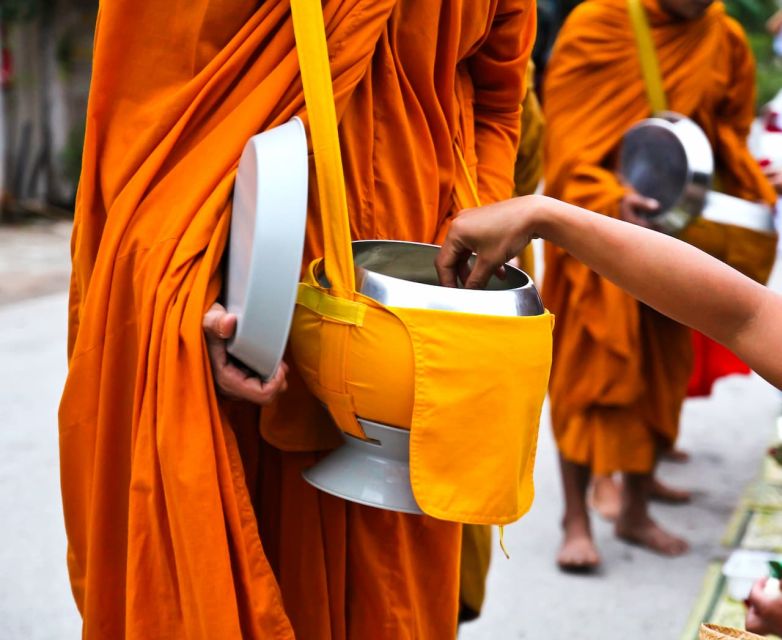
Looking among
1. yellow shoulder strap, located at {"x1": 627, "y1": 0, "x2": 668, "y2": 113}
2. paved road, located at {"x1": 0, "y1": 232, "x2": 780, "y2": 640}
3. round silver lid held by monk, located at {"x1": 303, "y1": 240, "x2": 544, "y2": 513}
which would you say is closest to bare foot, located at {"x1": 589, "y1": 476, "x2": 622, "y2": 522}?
paved road, located at {"x1": 0, "y1": 232, "x2": 780, "y2": 640}

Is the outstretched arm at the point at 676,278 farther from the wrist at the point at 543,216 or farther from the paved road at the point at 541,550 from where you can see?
the paved road at the point at 541,550

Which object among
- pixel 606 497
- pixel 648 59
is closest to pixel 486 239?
pixel 648 59

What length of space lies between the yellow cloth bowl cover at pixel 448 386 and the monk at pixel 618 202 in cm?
170

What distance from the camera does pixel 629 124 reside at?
318cm

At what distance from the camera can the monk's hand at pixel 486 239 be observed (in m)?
1.43

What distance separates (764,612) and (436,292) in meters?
0.64

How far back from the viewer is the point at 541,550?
3.42m

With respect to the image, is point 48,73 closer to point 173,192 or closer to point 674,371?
point 674,371

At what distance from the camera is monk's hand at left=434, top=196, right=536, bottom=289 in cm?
143

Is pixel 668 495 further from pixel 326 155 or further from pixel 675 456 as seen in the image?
pixel 326 155

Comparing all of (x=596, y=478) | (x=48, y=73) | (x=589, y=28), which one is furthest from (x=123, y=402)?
(x=48, y=73)

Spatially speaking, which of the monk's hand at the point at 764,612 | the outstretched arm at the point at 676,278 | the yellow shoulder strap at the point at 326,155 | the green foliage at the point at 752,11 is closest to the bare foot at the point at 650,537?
the monk's hand at the point at 764,612

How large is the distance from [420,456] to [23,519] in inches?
93.3

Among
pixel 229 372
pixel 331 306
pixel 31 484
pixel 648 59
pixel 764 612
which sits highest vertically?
pixel 648 59
